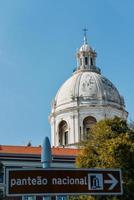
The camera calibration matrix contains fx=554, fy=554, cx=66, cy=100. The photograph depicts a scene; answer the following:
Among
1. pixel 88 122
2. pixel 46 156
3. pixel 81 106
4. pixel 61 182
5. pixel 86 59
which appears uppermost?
pixel 86 59

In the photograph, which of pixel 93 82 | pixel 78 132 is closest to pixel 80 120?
pixel 78 132

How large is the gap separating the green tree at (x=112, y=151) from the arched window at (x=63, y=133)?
39.2m

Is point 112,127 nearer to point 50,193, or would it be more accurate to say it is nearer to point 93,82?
point 50,193

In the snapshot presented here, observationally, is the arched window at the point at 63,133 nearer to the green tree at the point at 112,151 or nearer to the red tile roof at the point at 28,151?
the red tile roof at the point at 28,151

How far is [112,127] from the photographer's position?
128ft

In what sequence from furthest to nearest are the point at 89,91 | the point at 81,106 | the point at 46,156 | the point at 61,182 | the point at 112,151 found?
the point at 89,91, the point at 81,106, the point at 112,151, the point at 46,156, the point at 61,182

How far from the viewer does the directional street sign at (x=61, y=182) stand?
604 inches

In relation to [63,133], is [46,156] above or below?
below

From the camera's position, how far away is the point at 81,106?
3100 inches

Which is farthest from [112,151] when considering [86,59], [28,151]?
[86,59]

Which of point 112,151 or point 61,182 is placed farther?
point 112,151

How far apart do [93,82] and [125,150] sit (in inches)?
1779

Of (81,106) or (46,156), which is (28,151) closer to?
(81,106)

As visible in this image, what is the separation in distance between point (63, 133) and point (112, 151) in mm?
44224
